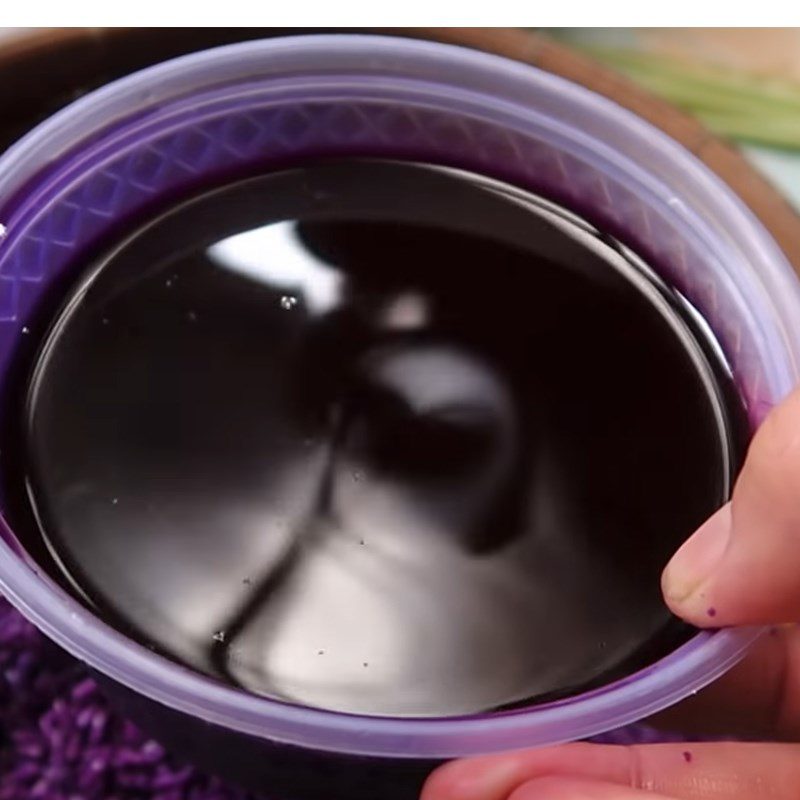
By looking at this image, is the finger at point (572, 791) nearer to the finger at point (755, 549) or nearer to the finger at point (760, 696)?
the finger at point (755, 549)

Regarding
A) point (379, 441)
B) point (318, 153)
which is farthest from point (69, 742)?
point (318, 153)

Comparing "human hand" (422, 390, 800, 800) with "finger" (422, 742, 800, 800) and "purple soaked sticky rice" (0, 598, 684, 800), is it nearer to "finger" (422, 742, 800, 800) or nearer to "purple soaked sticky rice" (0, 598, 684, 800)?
"finger" (422, 742, 800, 800)

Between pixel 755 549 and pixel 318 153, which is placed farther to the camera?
pixel 318 153

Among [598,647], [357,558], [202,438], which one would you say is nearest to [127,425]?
[202,438]

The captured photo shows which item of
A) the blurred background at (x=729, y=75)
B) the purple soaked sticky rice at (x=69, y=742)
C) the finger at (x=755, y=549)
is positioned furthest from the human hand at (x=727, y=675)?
the blurred background at (x=729, y=75)

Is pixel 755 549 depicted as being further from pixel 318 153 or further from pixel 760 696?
pixel 318 153

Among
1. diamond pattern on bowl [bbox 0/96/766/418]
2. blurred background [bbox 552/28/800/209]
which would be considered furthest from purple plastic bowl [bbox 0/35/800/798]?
blurred background [bbox 552/28/800/209]
